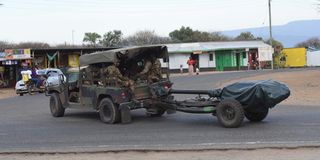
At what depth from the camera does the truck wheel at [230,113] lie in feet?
41.7

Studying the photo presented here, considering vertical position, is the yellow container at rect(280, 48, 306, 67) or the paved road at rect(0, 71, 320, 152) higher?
the yellow container at rect(280, 48, 306, 67)

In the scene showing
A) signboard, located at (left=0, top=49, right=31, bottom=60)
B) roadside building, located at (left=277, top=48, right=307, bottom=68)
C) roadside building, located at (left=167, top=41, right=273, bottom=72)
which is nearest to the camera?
signboard, located at (left=0, top=49, right=31, bottom=60)

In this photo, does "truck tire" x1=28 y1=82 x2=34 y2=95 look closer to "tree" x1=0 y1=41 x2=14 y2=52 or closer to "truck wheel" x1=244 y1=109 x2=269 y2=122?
"truck wheel" x1=244 y1=109 x2=269 y2=122

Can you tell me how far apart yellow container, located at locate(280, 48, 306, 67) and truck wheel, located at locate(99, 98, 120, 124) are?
2309 inches

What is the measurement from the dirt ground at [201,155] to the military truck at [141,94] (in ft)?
11.3

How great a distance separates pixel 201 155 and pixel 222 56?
2458 inches

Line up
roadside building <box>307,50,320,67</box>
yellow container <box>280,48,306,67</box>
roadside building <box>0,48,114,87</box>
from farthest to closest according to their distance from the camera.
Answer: yellow container <box>280,48,306,67</box>
roadside building <box>307,50,320,67</box>
roadside building <box>0,48,114,87</box>

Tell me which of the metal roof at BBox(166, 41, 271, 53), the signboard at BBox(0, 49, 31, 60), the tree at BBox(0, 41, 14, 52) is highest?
the tree at BBox(0, 41, 14, 52)

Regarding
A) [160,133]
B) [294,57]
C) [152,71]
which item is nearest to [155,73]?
[152,71]

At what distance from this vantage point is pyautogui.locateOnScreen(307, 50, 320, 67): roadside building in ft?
228

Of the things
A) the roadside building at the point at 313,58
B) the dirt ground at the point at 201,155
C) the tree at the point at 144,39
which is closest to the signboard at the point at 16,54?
the dirt ground at the point at 201,155

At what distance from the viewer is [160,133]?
1250cm

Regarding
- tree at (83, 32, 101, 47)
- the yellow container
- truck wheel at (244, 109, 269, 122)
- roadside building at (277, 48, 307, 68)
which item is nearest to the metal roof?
roadside building at (277, 48, 307, 68)

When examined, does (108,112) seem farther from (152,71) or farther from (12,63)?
(12,63)
